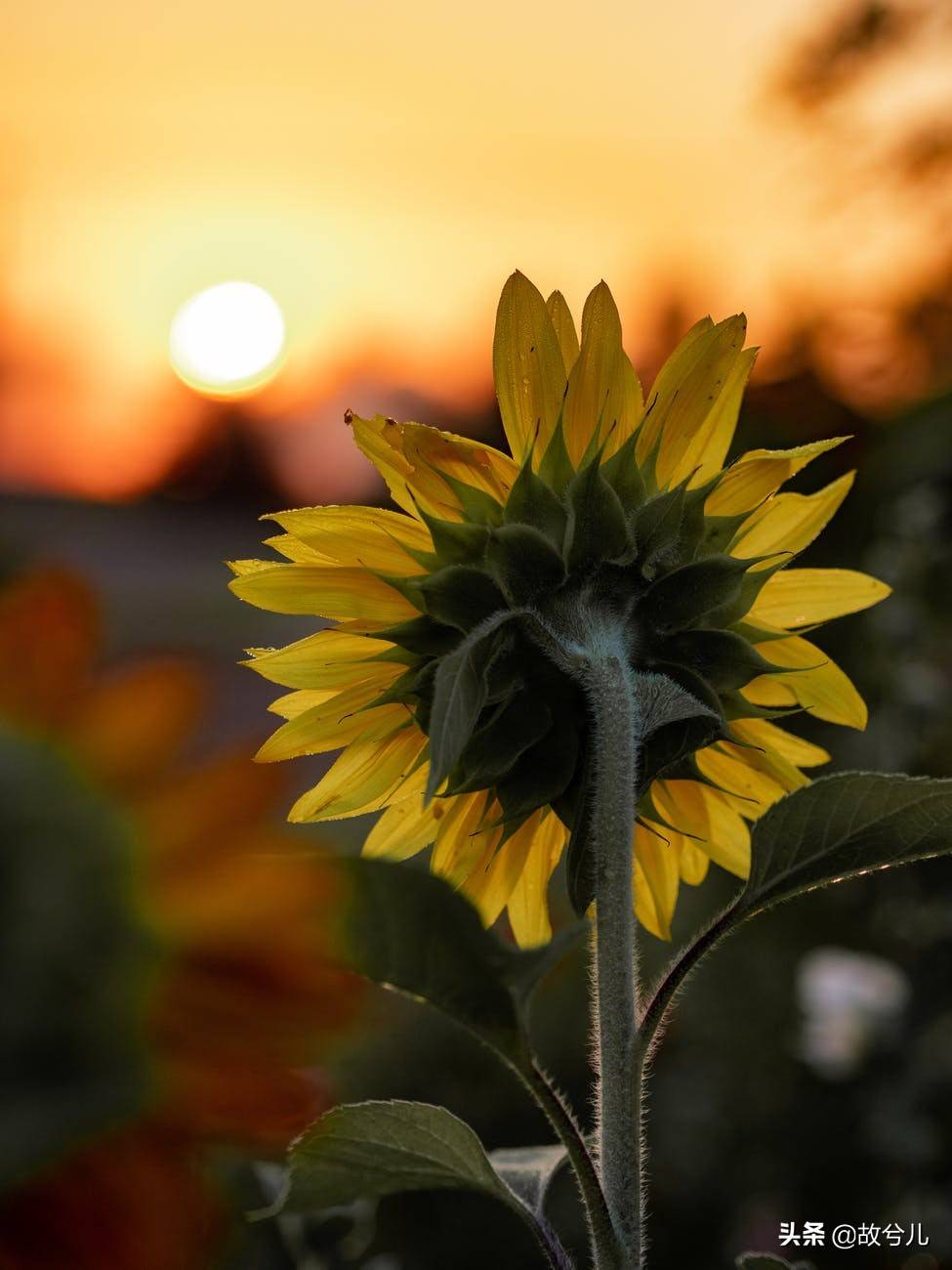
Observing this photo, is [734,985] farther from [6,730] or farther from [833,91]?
[6,730]

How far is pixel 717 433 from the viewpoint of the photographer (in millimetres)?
592

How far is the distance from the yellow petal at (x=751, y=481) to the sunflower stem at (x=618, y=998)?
159mm

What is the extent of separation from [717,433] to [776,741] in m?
0.13

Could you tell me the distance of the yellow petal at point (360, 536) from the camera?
570 millimetres

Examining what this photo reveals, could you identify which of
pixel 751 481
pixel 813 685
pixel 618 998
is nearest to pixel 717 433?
pixel 751 481

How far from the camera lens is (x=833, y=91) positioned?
10.7 ft

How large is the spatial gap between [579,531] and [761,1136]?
2055 mm

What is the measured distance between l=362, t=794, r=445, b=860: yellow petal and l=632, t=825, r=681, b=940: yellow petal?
9cm

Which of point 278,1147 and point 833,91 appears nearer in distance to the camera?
point 278,1147

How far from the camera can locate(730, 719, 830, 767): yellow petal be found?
23.7 inches

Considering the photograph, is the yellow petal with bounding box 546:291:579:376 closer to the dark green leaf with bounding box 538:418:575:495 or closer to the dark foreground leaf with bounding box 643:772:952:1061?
the dark green leaf with bounding box 538:418:575:495

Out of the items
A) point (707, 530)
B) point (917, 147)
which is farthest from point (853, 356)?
point (707, 530)

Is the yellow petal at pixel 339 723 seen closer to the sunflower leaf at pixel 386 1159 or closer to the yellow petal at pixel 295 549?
the yellow petal at pixel 295 549

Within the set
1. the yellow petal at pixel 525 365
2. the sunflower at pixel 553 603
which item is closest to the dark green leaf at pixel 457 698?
the sunflower at pixel 553 603
